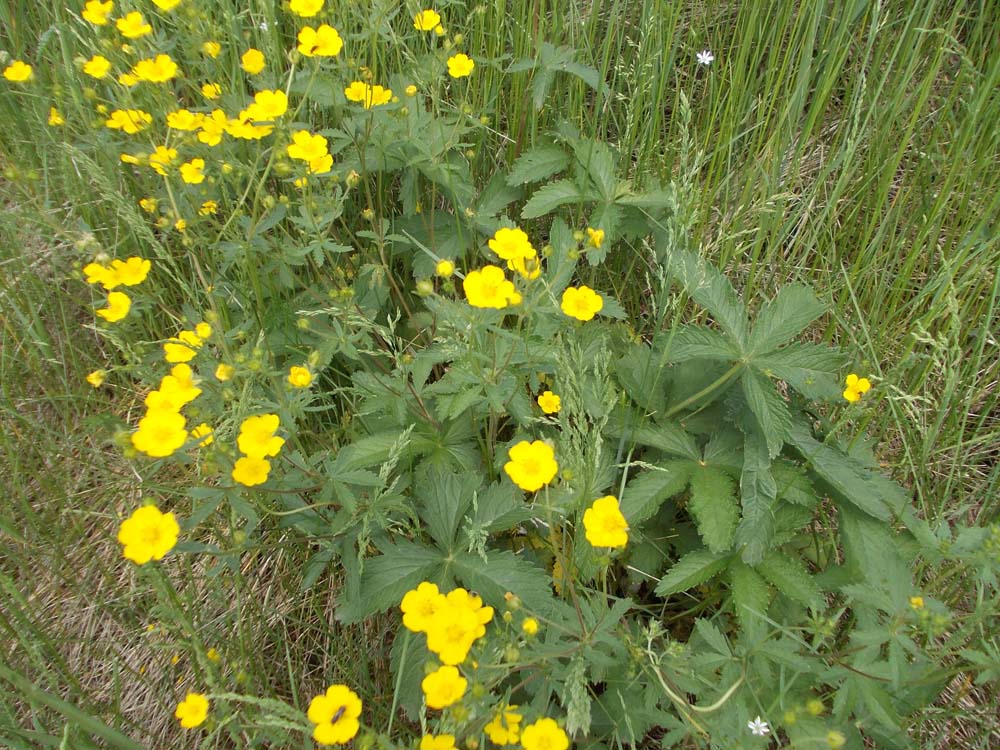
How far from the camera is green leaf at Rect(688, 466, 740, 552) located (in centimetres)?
163

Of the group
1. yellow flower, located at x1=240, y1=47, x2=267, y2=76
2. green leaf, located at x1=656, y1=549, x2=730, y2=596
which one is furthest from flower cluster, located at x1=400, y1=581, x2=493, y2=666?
yellow flower, located at x1=240, y1=47, x2=267, y2=76

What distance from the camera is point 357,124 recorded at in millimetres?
2096

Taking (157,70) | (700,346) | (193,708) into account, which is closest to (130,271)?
(157,70)

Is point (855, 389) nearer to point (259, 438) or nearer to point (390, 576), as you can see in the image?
point (390, 576)

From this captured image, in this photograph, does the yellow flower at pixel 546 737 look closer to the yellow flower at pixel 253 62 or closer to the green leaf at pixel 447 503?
the green leaf at pixel 447 503

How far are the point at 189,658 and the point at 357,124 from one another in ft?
4.91

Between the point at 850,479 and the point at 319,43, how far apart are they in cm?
166

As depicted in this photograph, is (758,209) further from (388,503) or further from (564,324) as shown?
(388,503)

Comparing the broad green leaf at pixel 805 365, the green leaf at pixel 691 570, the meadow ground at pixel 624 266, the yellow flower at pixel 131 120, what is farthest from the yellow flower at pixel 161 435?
the broad green leaf at pixel 805 365

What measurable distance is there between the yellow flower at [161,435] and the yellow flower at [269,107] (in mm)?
819

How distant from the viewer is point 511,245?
5.42 feet

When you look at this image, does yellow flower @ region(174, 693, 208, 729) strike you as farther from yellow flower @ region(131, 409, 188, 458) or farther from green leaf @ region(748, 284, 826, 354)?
green leaf @ region(748, 284, 826, 354)

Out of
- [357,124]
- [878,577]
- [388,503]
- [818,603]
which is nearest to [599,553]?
[388,503]

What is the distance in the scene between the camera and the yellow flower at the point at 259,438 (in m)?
1.38
